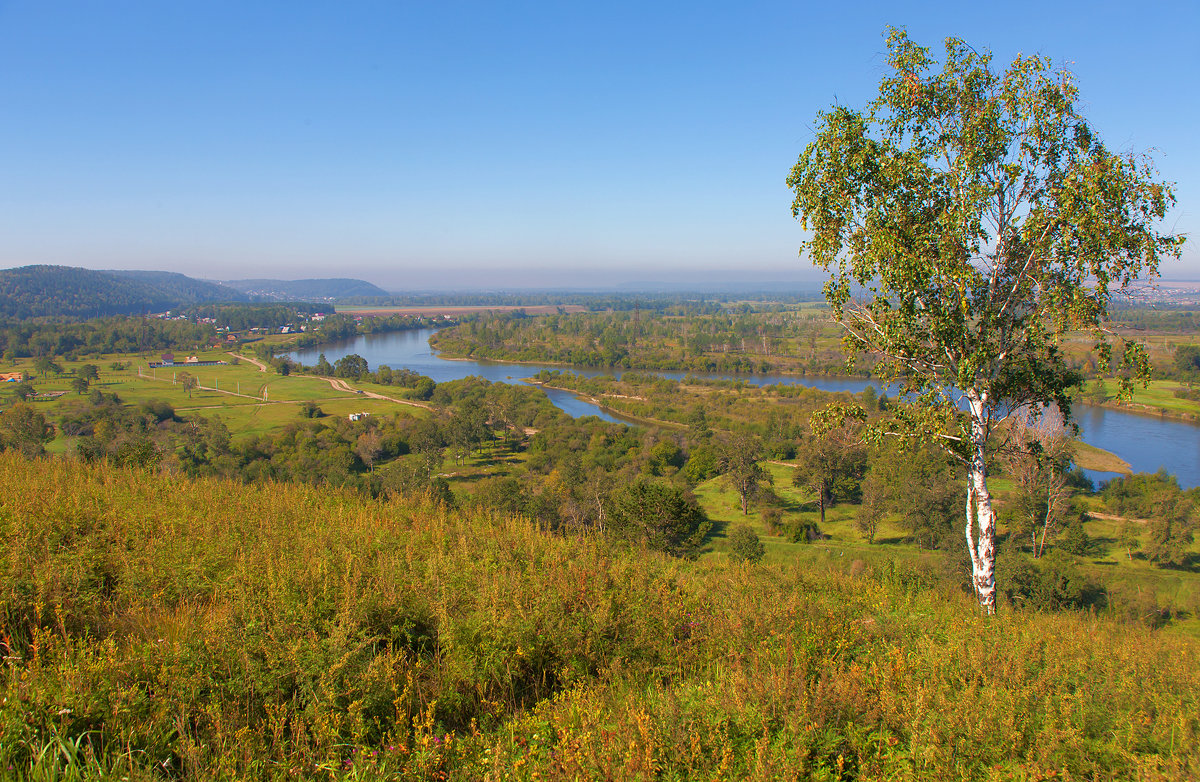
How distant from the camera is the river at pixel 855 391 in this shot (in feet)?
110

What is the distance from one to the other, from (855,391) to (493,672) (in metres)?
60.2

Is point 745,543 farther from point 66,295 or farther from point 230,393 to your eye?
point 66,295

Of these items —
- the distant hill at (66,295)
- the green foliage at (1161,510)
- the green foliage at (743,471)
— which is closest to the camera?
the green foliage at (1161,510)

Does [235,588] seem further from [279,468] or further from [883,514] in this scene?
[279,468]

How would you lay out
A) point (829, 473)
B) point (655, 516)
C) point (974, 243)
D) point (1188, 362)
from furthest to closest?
point (1188, 362) < point (829, 473) < point (655, 516) < point (974, 243)

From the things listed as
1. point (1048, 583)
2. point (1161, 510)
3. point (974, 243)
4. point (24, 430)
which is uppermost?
point (974, 243)

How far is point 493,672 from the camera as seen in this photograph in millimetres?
2875

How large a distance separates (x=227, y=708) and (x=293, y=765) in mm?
418

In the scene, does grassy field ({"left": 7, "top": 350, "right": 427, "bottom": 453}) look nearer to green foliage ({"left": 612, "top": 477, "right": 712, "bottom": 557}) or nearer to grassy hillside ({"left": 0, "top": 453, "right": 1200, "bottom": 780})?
green foliage ({"left": 612, "top": 477, "right": 712, "bottom": 557})

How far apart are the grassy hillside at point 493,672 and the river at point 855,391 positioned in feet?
63.9

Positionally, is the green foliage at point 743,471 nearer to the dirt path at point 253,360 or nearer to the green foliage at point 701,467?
the green foliage at point 701,467

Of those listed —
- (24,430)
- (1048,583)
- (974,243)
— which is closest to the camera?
(974,243)

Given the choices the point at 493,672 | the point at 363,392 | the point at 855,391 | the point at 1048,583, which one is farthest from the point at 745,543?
the point at 363,392

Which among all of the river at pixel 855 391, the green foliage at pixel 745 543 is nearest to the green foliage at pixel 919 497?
the river at pixel 855 391
